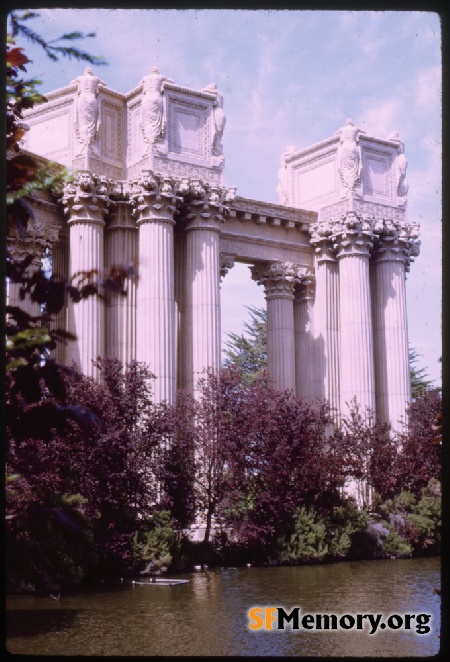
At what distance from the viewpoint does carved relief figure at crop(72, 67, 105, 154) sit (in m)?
31.2

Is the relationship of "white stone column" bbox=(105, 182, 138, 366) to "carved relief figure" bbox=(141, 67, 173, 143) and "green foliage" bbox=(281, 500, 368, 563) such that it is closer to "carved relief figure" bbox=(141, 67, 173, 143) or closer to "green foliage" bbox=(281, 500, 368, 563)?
"carved relief figure" bbox=(141, 67, 173, 143)

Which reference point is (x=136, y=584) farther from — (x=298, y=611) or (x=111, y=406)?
(x=298, y=611)

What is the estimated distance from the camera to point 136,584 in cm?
2242

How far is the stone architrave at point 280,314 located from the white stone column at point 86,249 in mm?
8687

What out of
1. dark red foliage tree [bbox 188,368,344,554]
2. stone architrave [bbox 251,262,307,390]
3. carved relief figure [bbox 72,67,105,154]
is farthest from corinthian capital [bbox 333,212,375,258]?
carved relief figure [bbox 72,67,105,154]

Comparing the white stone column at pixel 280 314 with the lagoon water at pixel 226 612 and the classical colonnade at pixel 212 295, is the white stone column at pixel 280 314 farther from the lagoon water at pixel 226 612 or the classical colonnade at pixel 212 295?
the lagoon water at pixel 226 612

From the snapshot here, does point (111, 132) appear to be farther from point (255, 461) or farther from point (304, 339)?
point (255, 461)

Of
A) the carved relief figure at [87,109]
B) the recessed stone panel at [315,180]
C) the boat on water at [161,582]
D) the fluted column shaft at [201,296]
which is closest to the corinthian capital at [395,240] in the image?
the recessed stone panel at [315,180]

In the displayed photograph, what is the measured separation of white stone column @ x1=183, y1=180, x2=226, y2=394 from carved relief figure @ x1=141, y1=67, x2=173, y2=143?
207 cm

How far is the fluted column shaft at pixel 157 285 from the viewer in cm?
2989

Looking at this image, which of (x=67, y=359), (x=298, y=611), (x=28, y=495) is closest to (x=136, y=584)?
(x=28, y=495)

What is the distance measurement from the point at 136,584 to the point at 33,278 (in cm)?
1809

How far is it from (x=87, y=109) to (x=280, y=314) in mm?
11468

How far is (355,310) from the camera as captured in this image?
3697cm
